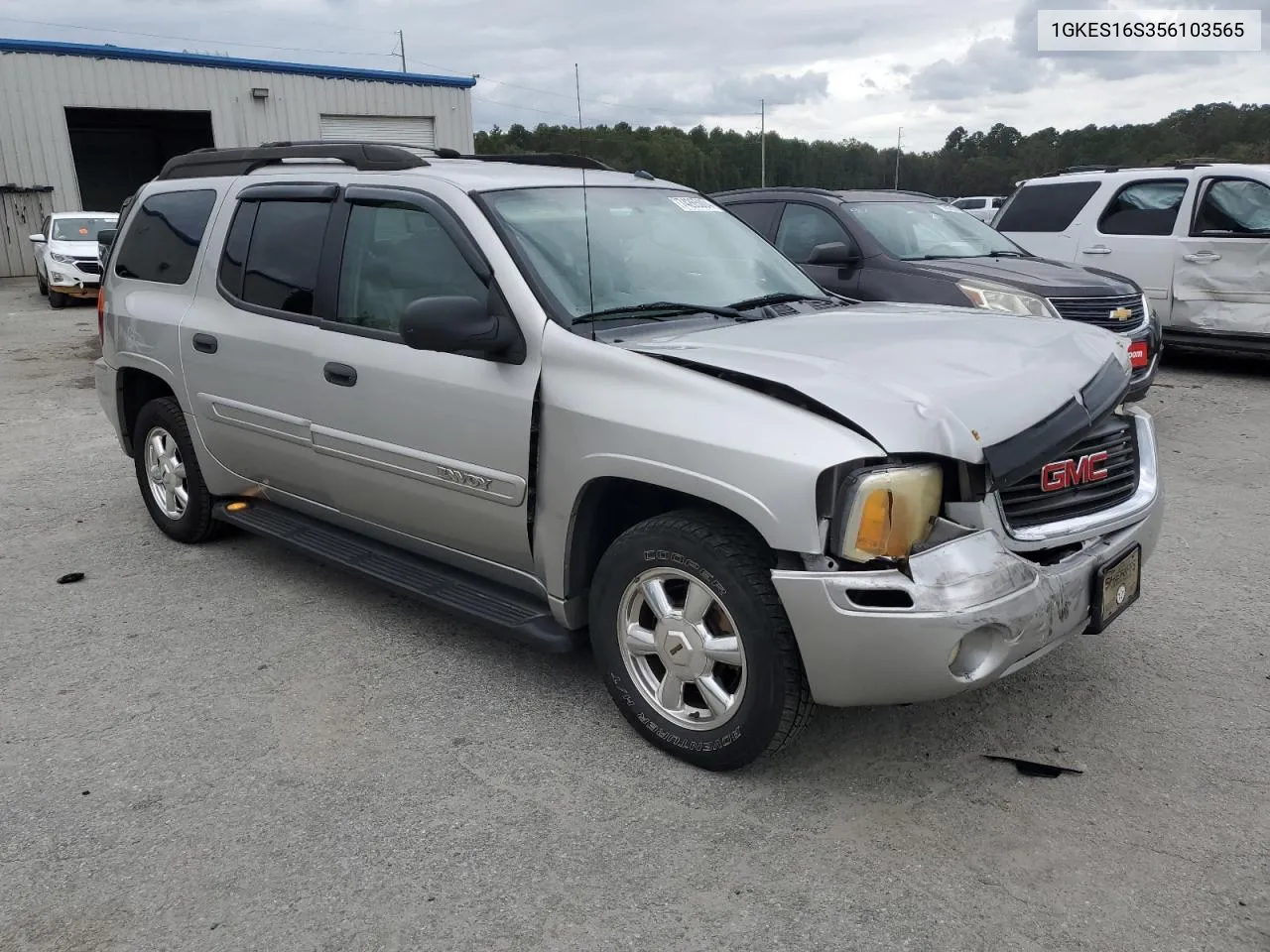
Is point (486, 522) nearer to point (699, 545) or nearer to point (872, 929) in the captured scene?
point (699, 545)

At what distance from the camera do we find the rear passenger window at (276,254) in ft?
13.7

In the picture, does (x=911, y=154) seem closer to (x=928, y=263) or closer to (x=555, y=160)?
(x=928, y=263)

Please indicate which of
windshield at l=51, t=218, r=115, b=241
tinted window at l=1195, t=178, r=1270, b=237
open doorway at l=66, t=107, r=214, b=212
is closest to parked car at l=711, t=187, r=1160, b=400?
tinted window at l=1195, t=178, r=1270, b=237

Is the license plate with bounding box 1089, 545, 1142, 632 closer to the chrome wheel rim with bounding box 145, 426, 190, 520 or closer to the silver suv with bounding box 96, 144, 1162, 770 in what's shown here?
the silver suv with bounding box 96, 144, 1162, 770

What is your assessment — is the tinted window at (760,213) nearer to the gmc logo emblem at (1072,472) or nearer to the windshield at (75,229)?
the gmc logo emblem at (1072,472)

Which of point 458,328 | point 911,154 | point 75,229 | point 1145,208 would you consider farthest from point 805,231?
point 911,154

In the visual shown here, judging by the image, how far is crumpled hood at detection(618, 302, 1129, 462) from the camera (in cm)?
272

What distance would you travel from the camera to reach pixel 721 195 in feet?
29.5

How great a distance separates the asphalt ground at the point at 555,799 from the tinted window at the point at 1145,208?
20.8 feet

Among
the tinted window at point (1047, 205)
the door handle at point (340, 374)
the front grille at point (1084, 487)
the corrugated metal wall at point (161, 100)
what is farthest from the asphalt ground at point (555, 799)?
the corrugated metal wall at point (161, 100)

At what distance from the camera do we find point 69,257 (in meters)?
17.5

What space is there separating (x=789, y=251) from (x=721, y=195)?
1195mm

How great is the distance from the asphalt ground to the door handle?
1045 millimetres

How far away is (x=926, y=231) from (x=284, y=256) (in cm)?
553
